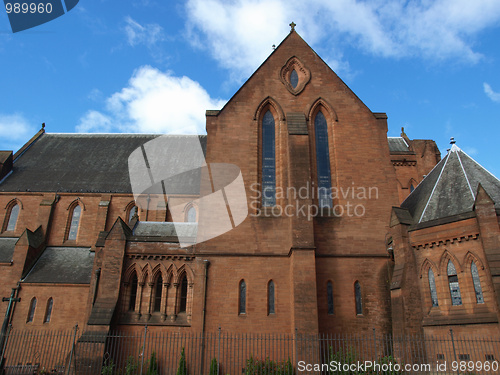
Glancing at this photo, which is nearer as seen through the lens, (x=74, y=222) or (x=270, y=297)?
(x=270, y=297)

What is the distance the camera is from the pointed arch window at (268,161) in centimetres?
1914

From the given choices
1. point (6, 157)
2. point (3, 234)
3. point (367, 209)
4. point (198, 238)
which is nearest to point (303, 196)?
point (367, 209)

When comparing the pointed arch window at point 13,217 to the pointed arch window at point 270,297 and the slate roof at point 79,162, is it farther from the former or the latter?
the pointed arch window at point 270,297

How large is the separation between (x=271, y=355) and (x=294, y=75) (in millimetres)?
14324

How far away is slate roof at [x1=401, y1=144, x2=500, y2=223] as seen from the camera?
16.0 m

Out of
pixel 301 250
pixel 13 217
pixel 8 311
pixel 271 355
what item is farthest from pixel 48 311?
pixel 301 250

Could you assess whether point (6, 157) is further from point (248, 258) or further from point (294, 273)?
point (294, 273)

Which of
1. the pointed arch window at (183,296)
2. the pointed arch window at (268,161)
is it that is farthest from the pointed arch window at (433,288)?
the pointed arch window at (183,296)

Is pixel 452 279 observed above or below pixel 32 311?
above

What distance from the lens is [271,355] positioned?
16.5 meters

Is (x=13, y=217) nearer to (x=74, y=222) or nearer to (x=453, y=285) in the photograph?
(x=74, y=222)

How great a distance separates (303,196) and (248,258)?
3.79 meters

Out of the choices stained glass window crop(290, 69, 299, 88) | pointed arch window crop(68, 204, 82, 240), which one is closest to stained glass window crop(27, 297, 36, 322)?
pointed arch window crop(68, 204, 82, 240)

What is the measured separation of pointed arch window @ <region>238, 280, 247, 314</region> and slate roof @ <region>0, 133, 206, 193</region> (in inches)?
474
